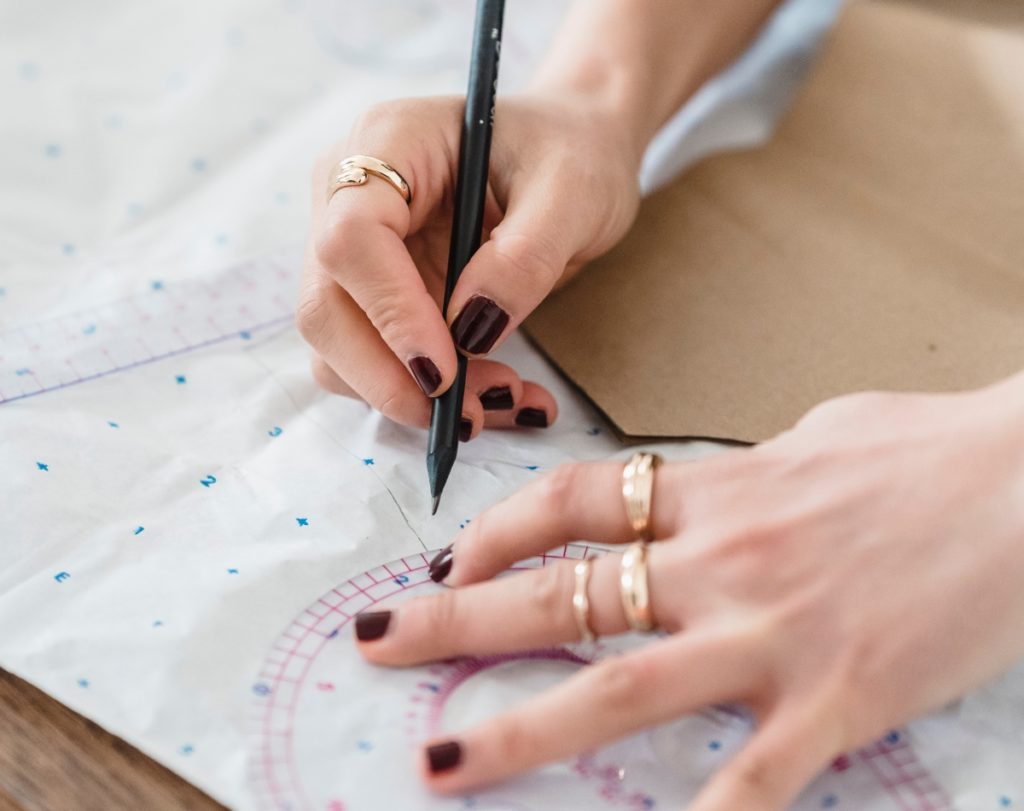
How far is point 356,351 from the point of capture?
719 mm

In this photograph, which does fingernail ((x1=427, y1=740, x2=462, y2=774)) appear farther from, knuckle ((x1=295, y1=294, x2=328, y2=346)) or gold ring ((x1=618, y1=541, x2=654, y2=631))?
Result: knuckle ((x1=295, y1=294, x2=328, y2=346))

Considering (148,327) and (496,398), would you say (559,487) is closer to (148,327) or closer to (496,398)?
(496,398)

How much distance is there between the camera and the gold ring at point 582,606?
559mm

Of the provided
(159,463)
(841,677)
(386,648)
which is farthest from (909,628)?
(159,463)

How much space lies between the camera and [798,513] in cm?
56

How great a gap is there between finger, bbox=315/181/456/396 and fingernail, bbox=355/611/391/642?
6.3 inches

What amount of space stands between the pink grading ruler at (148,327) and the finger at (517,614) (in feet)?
1.13

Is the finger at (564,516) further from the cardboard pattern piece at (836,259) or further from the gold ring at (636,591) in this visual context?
the cardboard pattern piece at (836,259)

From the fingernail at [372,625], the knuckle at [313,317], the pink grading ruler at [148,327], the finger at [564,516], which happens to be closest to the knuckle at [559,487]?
the finger at [564,516]

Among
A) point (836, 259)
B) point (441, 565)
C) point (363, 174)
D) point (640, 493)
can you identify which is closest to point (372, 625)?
point (441, 565)

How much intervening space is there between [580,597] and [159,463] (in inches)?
12.6

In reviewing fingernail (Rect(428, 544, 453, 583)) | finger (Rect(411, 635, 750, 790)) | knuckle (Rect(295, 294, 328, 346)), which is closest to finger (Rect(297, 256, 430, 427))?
knuckle (Rect(295, 294, 328, 346))

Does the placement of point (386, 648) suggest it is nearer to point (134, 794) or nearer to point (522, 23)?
point (134, 794)

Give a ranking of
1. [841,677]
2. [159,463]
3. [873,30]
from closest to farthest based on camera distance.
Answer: [841,677] → [159,463] → [873,30]
